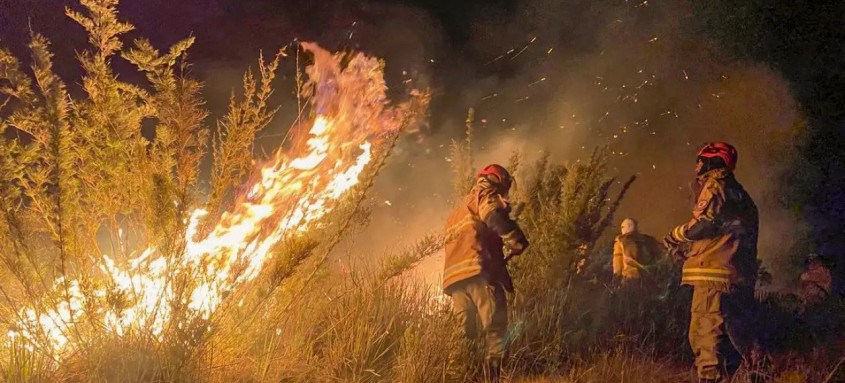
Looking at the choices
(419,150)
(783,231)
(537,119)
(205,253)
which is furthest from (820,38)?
(205,253)

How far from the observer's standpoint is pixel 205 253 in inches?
161

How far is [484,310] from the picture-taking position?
4996 millimetres

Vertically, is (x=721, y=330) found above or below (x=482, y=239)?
below

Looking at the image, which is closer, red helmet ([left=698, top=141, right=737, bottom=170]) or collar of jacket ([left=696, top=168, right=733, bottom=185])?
collar of jacket ([left=696, top=168, right=733, bottom=185])

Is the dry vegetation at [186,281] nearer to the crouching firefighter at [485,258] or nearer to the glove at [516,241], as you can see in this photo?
the crouching firefighter at [485,258]

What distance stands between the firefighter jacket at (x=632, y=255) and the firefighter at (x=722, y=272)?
114 inches

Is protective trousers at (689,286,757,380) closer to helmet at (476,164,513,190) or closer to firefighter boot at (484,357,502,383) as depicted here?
firefighter boot at (484,357,502,383)

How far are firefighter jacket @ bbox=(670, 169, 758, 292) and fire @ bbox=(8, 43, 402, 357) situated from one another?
93.8 inches

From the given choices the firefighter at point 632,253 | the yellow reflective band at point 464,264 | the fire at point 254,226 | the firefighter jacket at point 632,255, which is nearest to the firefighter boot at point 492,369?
the yellow reflective band at point 464,264

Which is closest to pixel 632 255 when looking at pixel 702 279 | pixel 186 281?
pixel 702 279

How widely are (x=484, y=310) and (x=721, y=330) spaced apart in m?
1.75

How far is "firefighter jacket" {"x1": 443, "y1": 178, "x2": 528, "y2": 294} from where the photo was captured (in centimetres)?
497

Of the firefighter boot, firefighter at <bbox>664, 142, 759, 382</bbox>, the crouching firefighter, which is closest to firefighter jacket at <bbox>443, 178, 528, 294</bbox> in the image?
the crouching firefighter

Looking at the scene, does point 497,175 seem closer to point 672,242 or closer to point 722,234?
point 672,242
